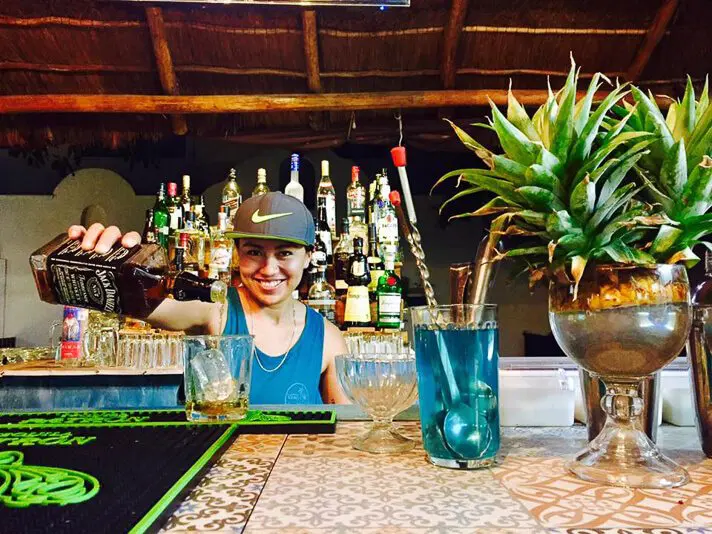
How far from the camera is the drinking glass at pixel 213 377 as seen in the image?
0.93 m

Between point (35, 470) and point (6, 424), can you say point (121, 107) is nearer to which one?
point (6, 424)

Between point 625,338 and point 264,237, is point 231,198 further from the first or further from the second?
point 625,338

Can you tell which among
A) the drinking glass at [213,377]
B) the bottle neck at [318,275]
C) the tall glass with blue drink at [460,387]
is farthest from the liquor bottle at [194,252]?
the tall glass with blue drink at [460,387]

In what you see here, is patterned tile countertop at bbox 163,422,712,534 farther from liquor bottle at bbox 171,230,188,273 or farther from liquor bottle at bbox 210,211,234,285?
liquor bottle at bbox 210,211,234,285

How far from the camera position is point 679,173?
0.69m

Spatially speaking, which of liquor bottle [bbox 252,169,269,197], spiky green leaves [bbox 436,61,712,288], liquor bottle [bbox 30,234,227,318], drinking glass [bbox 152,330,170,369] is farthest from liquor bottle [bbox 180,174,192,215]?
spiky green leaves [bbox 436,61,712,288]

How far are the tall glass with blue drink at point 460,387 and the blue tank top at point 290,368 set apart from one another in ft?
4.26

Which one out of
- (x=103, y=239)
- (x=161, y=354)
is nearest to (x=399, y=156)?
(x=103, y=239)

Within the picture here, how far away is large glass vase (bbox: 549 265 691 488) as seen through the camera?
67cm

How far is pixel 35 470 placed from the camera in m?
0.62

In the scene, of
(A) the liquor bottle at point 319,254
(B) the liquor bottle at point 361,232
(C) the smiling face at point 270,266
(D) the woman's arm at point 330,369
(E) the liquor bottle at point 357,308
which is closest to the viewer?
(C) the smiling face at point 270,266

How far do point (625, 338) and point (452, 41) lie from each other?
2.36 m

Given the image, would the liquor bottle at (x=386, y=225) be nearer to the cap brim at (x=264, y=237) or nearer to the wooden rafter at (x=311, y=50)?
the wooden rafter at (x=311, y=50)

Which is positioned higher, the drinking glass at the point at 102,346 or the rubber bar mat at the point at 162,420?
the drinking glass at the point at 102,346
